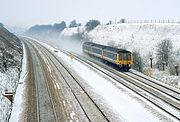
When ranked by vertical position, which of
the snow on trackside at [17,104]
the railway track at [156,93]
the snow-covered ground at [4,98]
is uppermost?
the snow-covered ground at [4,98]

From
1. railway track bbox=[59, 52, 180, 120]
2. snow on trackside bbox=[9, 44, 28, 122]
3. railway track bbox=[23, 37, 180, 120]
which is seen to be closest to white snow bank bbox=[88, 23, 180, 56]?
railway track bbox=[23, 37, 180, 120]

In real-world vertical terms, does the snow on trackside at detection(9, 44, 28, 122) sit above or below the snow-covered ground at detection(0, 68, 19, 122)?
below

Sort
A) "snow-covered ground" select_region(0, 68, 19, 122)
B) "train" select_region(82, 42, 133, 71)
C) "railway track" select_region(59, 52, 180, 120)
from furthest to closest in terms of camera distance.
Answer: "train" select_region(82, 42, 133, 71)
"railway track" select_region(59, 52, 180, 120)
"snow-covered ground" select_region(0, 68, 19, 122)

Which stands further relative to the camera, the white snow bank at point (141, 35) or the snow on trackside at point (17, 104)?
the white snow bank at point (141, 35)

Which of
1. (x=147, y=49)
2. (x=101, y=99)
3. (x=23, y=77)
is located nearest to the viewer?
(x=101, y=99)

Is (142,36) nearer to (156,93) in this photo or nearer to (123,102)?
(156,93)

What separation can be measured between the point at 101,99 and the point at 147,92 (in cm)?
503

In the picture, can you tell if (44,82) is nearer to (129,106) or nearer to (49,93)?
(49,93)

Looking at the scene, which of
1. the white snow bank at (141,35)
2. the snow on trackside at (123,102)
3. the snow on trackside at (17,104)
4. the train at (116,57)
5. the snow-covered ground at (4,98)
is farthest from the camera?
the white snow bank at (141,35)

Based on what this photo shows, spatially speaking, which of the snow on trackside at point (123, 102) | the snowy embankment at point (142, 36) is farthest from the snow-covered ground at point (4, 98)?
the snowy embankment at point (142, 36)

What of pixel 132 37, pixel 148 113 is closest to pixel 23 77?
pixel 148 113

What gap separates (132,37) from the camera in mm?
85375

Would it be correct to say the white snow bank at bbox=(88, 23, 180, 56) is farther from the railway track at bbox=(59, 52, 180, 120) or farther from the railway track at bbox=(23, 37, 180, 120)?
the railway track at bbox=(59, 52, 180, 120)

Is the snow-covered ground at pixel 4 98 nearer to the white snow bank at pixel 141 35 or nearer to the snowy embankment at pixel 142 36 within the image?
the snowy embankment at pixel 142 36
